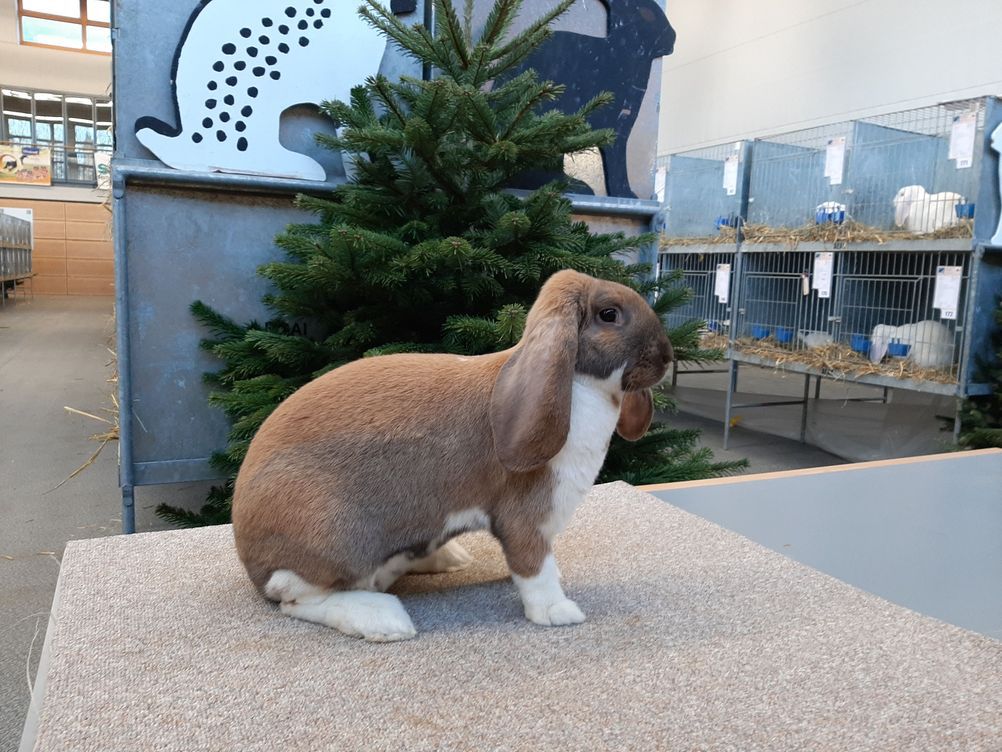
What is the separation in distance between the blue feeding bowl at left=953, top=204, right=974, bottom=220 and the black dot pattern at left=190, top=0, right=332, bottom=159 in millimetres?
2646

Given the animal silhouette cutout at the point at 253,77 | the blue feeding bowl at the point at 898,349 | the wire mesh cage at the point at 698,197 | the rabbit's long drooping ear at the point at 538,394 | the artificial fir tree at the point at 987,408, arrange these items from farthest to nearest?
the wire mesh cage at the point at 698,197 < the blue feeding bowl at the point at 898,349 < the artificial fir tree at the point at 987,408 < the animal silhouette cutout at the point at 253,77 < the rabbit's long drooping ear at the point at 538,394

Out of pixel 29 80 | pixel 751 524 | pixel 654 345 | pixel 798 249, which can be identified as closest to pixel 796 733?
pixel 654 345

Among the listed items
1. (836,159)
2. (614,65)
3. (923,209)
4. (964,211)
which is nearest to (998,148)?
(964,211)

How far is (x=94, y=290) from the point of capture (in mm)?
12062

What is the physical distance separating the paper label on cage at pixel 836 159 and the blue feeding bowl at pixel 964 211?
631 millimetres

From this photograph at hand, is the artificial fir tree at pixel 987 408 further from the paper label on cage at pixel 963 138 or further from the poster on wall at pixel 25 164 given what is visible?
the poster on wall at pixel 25 164

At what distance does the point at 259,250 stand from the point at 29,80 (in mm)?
11739

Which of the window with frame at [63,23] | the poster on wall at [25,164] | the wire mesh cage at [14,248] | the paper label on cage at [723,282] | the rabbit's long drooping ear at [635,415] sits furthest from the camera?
the poster on wall at [25,164]

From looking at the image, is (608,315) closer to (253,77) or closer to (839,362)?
(253,77)

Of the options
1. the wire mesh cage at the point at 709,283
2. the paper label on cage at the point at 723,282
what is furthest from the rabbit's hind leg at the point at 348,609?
the paper label on cage at the point at 723,282

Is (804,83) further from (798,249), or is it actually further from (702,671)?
(702,671)

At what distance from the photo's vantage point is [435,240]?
60.0 inches

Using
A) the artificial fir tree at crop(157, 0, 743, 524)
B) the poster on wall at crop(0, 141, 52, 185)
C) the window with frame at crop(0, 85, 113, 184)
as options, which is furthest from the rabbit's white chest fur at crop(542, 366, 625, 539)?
the poster on wall at crop(0, 141, 52, 185)

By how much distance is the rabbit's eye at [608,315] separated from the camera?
809 mm
